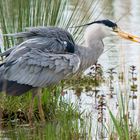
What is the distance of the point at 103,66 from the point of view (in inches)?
390

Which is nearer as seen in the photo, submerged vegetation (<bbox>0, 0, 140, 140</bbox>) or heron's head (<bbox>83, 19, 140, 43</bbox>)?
submerged vegetation (<bbox>0, 0, 140, 140</bbox>)

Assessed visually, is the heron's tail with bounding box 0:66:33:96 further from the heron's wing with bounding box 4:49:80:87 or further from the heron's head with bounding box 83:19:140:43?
the heron's head with bounding box 83:19:140:43

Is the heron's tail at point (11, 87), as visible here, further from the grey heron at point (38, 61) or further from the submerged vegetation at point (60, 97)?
the submerged vegetation at point (60, 97)

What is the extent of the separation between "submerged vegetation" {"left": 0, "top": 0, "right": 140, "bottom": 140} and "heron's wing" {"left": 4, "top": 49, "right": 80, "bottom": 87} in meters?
0.34

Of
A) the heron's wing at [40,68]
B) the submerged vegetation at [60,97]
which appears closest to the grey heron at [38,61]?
the heron's wing at [40,68]

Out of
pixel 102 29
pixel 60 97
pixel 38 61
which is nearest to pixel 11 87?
pixel 38 61

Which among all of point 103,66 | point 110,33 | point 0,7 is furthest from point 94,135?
point 103,66

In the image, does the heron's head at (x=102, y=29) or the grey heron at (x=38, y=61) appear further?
the heron's head at (x=102, y=29)

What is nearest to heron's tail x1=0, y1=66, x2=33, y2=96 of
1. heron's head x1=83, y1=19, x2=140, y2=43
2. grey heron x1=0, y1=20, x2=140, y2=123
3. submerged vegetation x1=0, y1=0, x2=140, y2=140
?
grey heron x1=0, y1=20, x2=140, y2=123

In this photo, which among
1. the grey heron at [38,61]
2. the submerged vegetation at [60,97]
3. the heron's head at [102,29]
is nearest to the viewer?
the submerged vegetation at [60,97]

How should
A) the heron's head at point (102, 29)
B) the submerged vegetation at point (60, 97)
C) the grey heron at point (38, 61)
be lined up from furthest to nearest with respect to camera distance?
the heron's head at point (102, 29) → the grey heron at point (38, 61) → the submerged vegetation at point (60, 97)

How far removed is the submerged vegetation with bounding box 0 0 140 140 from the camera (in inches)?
277

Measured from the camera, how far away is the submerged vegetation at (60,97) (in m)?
7.03

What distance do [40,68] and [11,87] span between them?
16.9 inches
